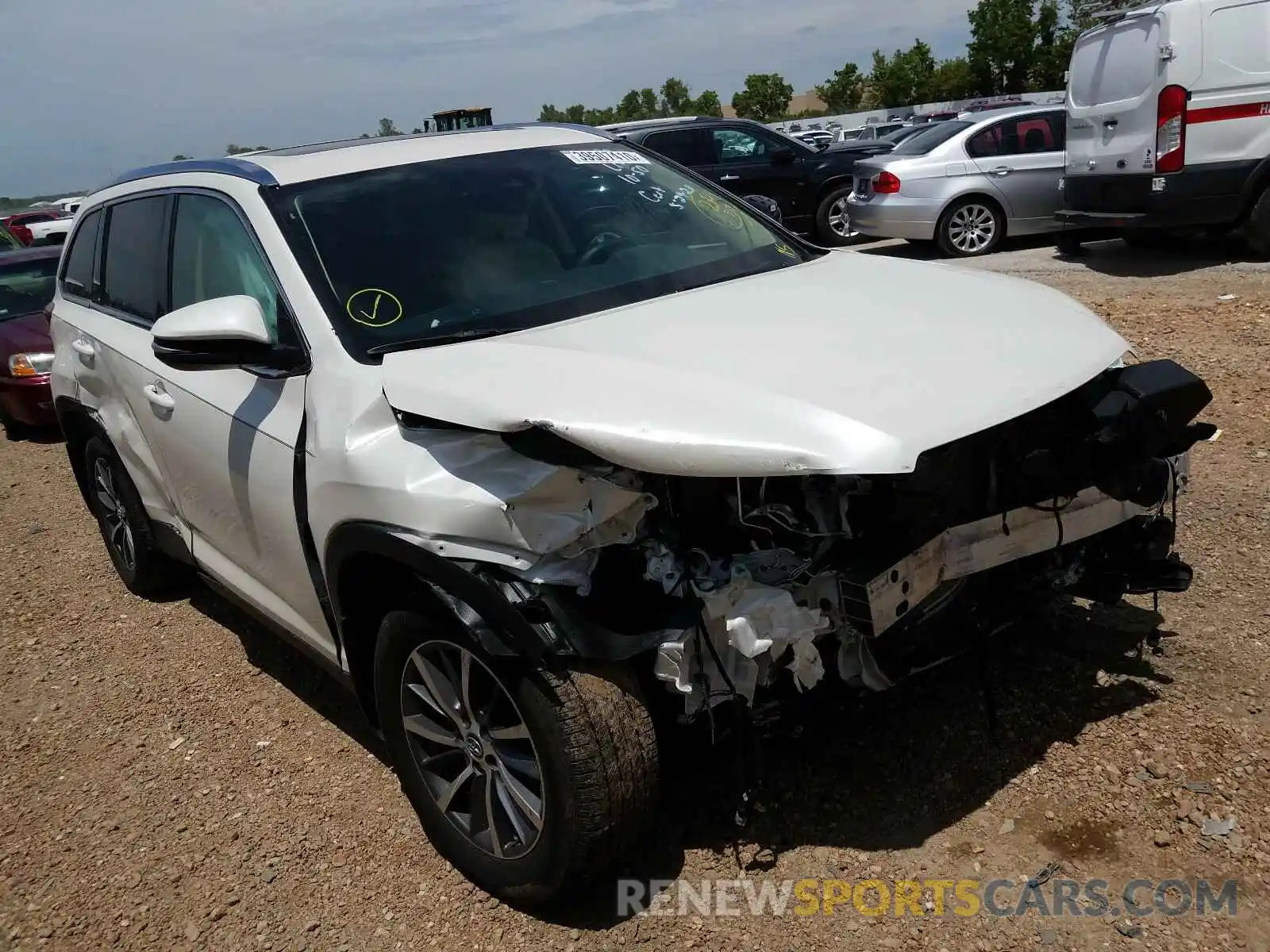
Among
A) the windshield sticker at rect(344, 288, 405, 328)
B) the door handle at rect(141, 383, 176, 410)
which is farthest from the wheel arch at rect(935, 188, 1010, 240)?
the windshield sticker at rect(344, 288, 405, 328)

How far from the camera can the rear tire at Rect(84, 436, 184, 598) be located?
4402 millimetres

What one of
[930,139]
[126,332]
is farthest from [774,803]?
[930,139]

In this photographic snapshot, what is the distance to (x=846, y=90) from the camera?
280ft

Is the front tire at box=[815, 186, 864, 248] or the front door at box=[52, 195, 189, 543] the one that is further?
the front tire at box=[815, 186, 864, 248]

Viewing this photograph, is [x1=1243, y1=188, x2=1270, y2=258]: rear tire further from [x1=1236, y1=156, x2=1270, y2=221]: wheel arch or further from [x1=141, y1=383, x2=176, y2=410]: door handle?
[x1=141, y1=383, x2=176, y2=410]: door handle

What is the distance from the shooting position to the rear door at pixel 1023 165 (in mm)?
10930

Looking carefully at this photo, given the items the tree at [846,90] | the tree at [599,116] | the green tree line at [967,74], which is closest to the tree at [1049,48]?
the green tree line at [967,74]

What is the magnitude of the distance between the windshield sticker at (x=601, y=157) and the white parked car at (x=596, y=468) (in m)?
0.42

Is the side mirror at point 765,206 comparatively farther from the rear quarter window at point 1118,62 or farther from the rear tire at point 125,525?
the rear quarter window at point 1118,62

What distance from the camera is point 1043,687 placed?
127 inches

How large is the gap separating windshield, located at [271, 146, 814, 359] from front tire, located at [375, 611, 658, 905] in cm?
88

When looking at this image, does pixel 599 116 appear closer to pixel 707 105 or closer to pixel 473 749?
pixel 707 105

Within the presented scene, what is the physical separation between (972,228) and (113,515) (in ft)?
30.0

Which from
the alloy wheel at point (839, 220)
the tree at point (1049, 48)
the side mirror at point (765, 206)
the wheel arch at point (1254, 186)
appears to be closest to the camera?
the side mirror at point (765, 206)
